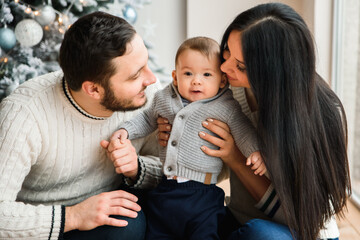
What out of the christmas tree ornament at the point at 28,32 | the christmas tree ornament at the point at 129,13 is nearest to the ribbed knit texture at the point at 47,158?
the christmas tree ornament at the point at 28,32

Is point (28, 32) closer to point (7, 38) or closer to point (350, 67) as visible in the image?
point (7, 38)

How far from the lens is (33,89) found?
5.10 ft

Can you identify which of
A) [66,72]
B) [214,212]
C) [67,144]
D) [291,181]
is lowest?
[214,212]

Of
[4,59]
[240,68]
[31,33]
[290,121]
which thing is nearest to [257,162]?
[290,121]

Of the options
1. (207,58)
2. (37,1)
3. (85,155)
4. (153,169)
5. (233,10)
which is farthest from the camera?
(233,10)

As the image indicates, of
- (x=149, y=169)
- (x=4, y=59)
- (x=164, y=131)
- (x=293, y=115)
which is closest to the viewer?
(x=293, y=115)

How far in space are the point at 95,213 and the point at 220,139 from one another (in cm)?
54

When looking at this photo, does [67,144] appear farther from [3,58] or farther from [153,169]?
[3,58]

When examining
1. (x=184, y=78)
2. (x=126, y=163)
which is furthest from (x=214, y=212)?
(x=184, y=78)

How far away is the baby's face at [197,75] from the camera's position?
1.52 metres

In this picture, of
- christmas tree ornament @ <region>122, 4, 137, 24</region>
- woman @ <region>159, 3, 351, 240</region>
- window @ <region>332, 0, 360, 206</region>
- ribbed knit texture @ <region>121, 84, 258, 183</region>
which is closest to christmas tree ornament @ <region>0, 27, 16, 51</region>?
christmas tree ornament @ <region>122, 4, 137, 24</region>

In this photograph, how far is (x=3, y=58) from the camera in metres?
2.91

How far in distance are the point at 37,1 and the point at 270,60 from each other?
6.97 feet

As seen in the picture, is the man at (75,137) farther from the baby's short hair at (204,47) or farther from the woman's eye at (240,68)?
the woman's eye at (240,68)
